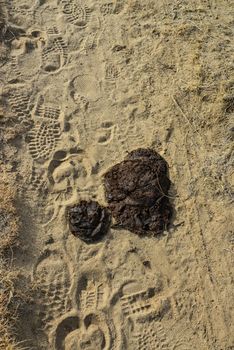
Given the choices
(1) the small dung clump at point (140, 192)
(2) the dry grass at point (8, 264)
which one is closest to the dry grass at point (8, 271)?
(2) the dry grass at point (8, 264)

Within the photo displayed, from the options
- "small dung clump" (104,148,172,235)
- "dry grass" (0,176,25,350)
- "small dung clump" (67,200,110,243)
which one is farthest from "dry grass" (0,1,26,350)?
"small dung clump" (104,148,172,235)

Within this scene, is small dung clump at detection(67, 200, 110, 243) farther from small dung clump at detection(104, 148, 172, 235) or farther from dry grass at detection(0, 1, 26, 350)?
dry grass at detection(0, 1, 26, 350)

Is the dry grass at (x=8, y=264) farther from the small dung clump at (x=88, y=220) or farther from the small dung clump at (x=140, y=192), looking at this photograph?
the small dung clump at (x=140, y=192)

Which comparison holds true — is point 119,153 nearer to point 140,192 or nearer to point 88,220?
point 140,192

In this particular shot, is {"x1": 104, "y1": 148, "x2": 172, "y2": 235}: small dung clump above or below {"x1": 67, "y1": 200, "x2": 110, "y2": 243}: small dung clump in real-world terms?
above

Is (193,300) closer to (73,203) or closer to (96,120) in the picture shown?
(73,203)
